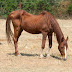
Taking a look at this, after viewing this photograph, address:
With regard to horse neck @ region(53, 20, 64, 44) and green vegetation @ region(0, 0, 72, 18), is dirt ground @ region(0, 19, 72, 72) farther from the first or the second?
green vegetation @ region(0, 0, 72, 18)

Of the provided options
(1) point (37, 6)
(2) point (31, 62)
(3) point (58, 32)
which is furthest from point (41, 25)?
(1) point (37, 6)

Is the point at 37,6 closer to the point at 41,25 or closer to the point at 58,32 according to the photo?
the point at 41,25

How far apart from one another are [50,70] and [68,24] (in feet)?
38.2

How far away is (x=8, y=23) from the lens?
8.87 metres

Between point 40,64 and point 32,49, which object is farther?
point 32,49

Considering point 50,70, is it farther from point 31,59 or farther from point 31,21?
point 31,21

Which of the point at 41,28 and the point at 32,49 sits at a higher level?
the point at 41,28

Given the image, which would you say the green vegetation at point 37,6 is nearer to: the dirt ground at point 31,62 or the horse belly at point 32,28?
the dirt ground at point 31,62

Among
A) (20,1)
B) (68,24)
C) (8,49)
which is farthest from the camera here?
(20,1)

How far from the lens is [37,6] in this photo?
823 inches

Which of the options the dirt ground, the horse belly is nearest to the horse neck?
the horse belly

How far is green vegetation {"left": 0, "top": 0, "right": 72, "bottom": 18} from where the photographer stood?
19750 mm

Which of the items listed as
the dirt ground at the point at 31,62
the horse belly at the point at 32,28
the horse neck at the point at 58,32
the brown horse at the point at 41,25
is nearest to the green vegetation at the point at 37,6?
the dirt ground at the point at 31,62

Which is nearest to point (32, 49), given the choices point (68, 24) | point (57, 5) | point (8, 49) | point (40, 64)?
Answer: point (8, 49)
